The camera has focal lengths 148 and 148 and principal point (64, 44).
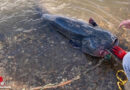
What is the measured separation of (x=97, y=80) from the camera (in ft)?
9.31

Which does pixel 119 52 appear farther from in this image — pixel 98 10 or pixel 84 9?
pixel 84 9

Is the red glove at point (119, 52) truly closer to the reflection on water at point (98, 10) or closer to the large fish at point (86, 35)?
A: the large fish at point (86, 35)

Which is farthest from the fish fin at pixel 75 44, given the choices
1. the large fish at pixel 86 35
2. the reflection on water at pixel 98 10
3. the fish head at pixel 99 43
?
the reflection on water at pixel 98 10

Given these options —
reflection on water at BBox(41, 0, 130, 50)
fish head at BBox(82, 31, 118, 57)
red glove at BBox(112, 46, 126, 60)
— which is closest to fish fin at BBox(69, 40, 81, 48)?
fish head at BBox(82, 31, 118, 57)

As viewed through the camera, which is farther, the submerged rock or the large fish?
the large fish

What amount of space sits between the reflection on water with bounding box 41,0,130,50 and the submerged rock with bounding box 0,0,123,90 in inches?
43.8

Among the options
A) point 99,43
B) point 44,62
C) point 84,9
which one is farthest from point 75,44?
point 84,9

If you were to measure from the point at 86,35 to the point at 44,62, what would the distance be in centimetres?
111

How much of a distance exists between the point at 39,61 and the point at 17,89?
0.74 m

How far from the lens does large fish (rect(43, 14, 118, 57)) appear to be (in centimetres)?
303

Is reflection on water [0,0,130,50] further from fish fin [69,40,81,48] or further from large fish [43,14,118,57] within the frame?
fish fin [69,40,81,48]

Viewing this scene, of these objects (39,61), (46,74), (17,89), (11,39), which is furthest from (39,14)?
(17,89)

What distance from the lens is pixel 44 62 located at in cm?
316

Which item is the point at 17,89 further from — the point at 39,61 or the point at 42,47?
the point at 42,47
